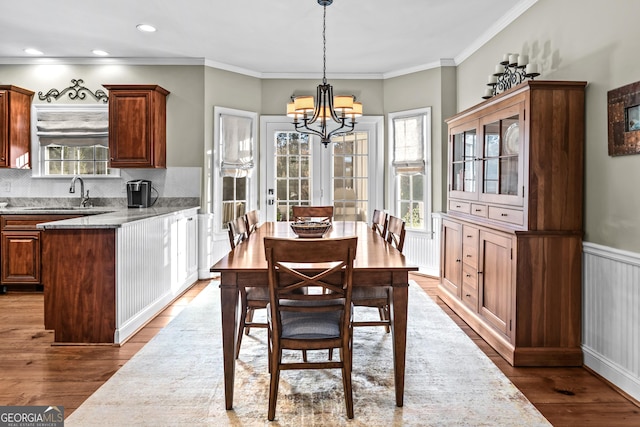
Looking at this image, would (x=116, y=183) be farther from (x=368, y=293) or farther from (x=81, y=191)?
(x=368, y=293)

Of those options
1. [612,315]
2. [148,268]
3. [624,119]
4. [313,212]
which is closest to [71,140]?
[148,268]

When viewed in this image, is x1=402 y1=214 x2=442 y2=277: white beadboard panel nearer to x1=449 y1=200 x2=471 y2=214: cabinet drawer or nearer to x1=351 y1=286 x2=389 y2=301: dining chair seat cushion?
x1=449 y1=200 x2=471 y2=214: cabinet drawer

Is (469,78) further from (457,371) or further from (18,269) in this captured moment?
(18,269)

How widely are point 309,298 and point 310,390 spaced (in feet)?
2.14

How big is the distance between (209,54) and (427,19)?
253cm

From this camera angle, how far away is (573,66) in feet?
9.87

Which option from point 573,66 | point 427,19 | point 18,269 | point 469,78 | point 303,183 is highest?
point 427,19

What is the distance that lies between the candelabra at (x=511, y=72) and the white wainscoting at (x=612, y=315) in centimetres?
134

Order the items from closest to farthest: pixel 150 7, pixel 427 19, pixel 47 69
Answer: pixel 150 7
pixel 427 19
pixel 47 69

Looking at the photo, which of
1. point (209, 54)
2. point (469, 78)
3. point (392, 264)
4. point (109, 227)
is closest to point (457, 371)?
point (392, 264)

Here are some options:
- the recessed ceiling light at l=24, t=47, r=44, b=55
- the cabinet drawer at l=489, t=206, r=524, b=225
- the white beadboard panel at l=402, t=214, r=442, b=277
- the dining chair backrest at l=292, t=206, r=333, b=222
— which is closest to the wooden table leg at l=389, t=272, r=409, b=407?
the cabinet drawer at l=489, t=206, r=524, b=225

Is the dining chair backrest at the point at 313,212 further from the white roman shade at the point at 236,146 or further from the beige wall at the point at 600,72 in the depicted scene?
the beige wall at the point at 600,72

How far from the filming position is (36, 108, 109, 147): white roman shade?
5359 mm

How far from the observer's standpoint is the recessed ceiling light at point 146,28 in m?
4.31
